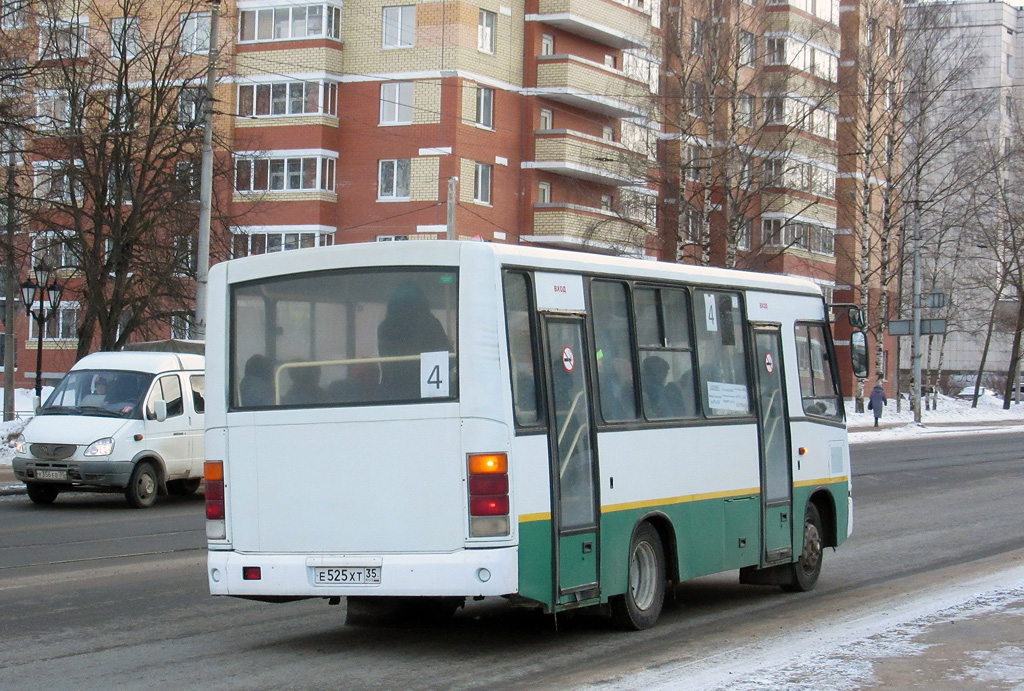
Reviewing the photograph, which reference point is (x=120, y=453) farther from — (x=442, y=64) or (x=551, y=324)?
(x=442, y=64)

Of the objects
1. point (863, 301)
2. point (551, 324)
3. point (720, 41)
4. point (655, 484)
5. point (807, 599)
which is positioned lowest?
point (807, 599)

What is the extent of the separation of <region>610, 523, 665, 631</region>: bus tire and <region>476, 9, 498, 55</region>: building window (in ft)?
142

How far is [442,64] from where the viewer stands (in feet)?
166

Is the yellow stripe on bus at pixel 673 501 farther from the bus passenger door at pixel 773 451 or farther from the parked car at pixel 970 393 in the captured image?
the parked car at pixel 970 393

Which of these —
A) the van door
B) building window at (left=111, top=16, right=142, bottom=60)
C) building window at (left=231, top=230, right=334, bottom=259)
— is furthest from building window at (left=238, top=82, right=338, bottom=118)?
the van door

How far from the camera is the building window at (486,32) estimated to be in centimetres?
5178

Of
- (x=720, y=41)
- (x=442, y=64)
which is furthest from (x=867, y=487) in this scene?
(x=442, y=64)

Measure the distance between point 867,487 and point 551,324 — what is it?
51.8 feet

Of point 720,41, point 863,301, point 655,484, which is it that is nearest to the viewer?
point 655,484

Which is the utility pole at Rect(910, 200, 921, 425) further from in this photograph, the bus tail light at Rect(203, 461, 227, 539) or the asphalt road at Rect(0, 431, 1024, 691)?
the bus tail light at Rect(203, 461, 227, 539)

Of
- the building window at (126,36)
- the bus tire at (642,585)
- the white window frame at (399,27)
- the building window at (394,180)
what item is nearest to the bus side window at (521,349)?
the bus tire at (642,585)

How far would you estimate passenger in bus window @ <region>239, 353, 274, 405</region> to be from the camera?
29.6 feet

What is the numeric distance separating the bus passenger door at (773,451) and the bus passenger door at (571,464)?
2.54 metres

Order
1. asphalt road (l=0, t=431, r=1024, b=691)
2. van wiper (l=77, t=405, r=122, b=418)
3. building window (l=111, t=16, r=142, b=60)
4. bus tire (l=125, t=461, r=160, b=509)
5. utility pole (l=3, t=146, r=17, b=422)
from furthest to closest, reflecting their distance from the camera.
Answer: building window (l=111, t=16, r=142, b=60)
utility pole (l=3, t=146, r=17, b=422)
van wiper (l=77, t=405, r=122, b=418)
bus tire (l=125, t=461, r=160, b=509)
asphalt road (l=0, t=431, r=1024, b=691)
